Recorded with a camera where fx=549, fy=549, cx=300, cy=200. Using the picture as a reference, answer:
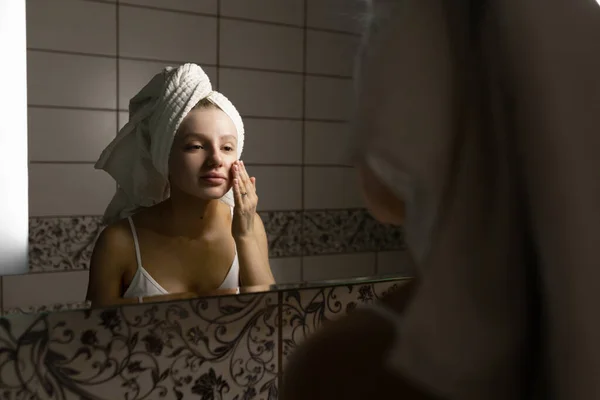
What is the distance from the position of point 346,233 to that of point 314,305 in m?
0.11

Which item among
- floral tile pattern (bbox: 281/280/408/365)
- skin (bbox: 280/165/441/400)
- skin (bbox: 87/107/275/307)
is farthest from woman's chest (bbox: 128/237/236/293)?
skin (bbox: 280/165/441/400)

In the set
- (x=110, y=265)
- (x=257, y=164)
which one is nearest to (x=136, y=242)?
(x=110, y=265)

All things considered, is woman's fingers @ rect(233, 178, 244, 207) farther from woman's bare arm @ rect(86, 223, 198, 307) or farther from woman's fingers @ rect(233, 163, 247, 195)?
woman's bare arm @ rect(86, 223, 198, 307)

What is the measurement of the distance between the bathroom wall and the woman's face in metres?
0.02

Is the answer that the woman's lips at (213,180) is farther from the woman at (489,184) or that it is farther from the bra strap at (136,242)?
the woman at (489,184)

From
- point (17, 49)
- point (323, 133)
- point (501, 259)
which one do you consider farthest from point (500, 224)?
point (17, 49)

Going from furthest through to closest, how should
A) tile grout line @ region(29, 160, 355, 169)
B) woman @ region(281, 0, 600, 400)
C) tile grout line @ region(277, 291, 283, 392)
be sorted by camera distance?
1. tile grout line @ region(277, 291, 283, 392)
2. tile grout line @ region(29, 160, 355, 169)
3. woman @ region(281, 0, 600, 400)

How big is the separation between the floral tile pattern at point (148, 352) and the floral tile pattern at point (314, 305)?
0.6 inches

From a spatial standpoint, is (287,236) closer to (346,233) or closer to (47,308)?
(346,233)

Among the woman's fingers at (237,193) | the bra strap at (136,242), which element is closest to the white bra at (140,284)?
the bra strap at (136,242)

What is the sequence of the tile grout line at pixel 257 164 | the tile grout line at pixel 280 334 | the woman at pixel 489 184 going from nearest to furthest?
the woman at pixel 489 184 < the tile grout line at pixel 257 164 < the tile grout line at pixel 280 334

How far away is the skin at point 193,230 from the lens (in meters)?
0.52

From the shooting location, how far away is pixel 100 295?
53 centimetres

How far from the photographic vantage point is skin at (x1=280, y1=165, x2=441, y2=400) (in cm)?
26
